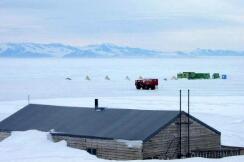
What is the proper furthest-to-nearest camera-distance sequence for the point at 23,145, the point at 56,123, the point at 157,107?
1. the point at 157,107
2. the point at 56,123
3. the point at 23,145

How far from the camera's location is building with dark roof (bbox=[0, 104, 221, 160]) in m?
25.4

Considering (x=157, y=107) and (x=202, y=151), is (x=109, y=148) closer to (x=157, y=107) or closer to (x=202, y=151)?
(x=202, y=151)

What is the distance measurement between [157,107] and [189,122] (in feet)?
95.6

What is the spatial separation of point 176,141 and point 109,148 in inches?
118

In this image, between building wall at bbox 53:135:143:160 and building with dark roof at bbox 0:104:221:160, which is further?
building with dark roof at bbox 0:104:221:160

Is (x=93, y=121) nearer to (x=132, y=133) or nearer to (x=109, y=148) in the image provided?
(x=109, y=148)

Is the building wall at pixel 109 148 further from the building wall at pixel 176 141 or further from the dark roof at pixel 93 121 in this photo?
the building wall at pixel 176 141

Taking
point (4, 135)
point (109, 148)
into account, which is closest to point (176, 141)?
point (109, 148)

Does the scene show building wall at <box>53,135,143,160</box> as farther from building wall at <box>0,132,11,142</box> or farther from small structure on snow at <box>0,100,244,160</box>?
building wall at <box>0,132,11,142</box>

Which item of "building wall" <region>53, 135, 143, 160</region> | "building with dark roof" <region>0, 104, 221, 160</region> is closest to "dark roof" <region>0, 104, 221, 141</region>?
"building with dark roof" <region>0, 104, 221, 160</region>

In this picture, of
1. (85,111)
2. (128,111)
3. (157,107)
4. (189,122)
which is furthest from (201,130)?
(157,107)

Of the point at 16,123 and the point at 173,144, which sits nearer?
the point at 173,144

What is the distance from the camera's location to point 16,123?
32.0m

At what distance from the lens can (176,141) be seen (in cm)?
2647
